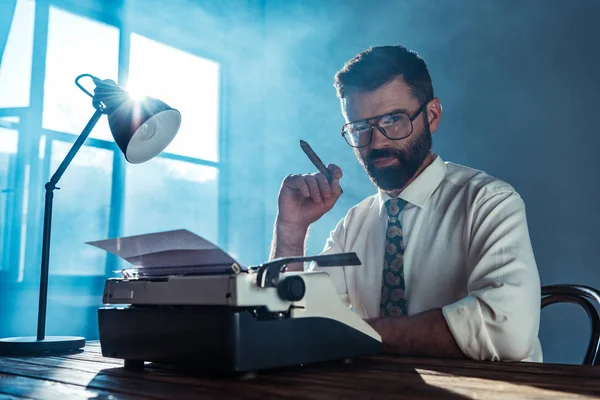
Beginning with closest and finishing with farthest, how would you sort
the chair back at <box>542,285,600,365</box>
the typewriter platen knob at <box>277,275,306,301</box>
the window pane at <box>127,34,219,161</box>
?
1. the typewriter platen knob at <box>277,275,306,301</box>
2. the chair back at <box>542,285,600,365</box>
3. the window pane at <box>127,34,219,161</box>

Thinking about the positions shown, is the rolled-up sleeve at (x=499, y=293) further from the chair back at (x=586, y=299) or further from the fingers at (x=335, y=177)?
the fingers at (x=335, y=177)

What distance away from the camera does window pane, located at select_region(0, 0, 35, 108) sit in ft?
9.50

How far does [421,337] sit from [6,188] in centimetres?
257

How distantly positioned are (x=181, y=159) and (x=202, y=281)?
3034 mm

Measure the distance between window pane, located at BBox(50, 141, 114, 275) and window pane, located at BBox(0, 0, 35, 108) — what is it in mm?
305

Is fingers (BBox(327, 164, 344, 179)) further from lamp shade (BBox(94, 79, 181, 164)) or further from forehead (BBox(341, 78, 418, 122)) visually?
lamp shade (BBox(94, 79, 181, 164))

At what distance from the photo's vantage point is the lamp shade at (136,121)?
43.3 inches

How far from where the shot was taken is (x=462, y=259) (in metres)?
1.36

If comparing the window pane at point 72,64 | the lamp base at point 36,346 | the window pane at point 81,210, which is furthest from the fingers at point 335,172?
the window pane at point 72,64

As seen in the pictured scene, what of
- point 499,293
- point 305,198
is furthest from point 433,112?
point 499,293

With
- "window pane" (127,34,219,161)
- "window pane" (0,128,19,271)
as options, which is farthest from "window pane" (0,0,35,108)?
"window pane" (127,34,219,161)

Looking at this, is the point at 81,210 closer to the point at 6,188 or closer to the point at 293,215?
the point at 6,188

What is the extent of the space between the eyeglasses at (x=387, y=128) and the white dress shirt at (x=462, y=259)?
0.39 ft

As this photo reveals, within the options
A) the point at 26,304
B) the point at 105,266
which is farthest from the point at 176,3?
the point at 26,304
